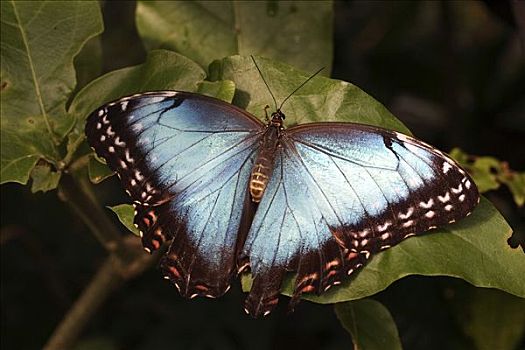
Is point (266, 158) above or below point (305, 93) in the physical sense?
below

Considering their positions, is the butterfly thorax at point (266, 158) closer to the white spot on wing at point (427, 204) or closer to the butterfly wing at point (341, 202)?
the butterfly wing at point (341, 202)

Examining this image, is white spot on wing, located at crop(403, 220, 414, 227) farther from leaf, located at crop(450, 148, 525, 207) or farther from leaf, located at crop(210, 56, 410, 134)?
leaf, located at crop(450, 148, 525, 207)

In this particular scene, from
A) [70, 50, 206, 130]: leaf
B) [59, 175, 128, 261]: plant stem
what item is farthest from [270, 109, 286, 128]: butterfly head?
[59, 175, 128, 261]: plant stem

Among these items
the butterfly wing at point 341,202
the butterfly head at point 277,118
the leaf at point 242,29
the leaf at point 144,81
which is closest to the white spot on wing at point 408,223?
the butterfly wing at point 341,202

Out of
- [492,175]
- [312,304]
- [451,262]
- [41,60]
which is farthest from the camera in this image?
[312,304]

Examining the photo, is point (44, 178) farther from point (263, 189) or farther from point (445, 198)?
point (445, 198)

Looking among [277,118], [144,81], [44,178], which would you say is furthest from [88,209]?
[277,118]
